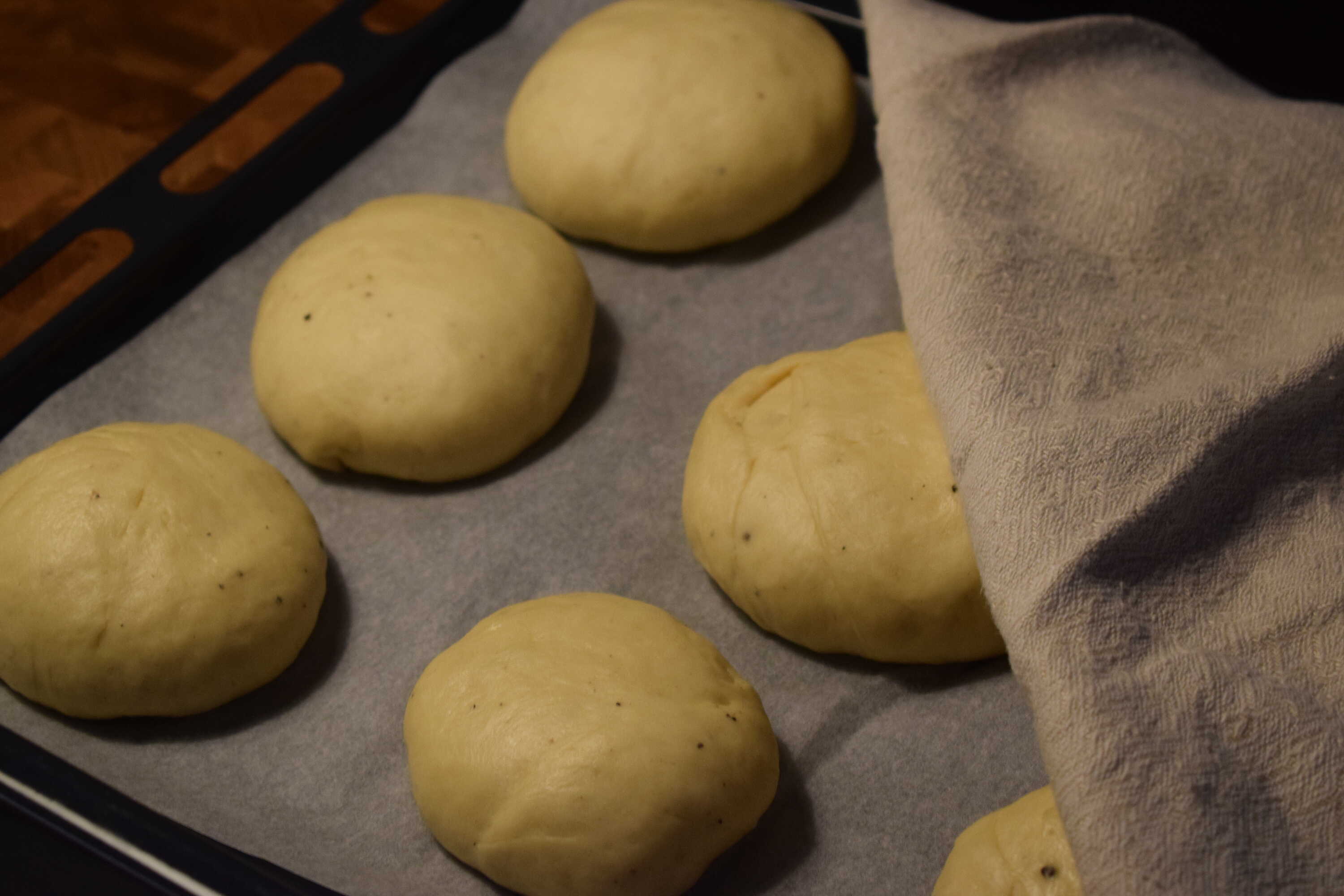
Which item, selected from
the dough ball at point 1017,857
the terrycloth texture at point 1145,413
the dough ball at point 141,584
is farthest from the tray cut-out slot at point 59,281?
the dough ball at point 1017,857

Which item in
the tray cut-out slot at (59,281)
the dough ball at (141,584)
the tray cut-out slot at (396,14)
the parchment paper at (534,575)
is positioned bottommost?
the parchment paper at (534,575)

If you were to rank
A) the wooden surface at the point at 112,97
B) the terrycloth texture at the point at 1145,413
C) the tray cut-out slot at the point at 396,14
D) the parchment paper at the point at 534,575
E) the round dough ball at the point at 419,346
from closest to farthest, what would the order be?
the terrycloth texture at the point at 1145,413
the parchment paper at the point at 534,575
the round dough ball at the point at 419,346
the wooden surface at the point at 112,97
the tray cut-out slot at the point at 396,14

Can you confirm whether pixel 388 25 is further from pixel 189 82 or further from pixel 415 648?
pixel 415 648

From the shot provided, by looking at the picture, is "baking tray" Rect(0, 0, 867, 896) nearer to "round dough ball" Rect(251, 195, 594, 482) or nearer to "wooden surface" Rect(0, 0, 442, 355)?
"wooden surface" Rect(0, 0, 442, 355)

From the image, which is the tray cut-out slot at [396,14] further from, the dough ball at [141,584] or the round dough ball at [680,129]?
the dough ball at [141,584]

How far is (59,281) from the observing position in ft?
4.61

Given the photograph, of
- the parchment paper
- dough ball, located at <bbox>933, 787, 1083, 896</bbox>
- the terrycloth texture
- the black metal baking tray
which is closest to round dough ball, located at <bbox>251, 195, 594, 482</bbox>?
the parchment paper

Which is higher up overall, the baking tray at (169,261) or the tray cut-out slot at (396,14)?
the tray cut-out slot at (396,14)

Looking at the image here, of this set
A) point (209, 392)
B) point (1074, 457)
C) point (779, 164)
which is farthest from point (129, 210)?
point (1074, 457)

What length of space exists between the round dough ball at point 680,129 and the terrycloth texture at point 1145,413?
234 mm

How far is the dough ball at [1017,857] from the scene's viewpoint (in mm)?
887

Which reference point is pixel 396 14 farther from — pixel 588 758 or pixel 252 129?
pixel 588 758

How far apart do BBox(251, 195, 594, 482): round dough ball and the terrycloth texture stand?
449mm

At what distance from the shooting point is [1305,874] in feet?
2.60
